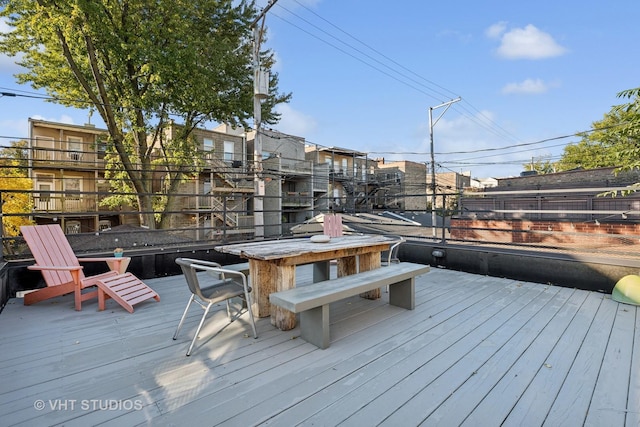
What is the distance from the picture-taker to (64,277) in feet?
10.2

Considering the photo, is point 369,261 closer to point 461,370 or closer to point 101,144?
point 461,370

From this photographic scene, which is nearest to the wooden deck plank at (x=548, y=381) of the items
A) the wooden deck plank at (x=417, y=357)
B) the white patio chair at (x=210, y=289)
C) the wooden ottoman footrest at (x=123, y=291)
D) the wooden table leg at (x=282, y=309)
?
the wooden deck plank at (x=417, y=357)

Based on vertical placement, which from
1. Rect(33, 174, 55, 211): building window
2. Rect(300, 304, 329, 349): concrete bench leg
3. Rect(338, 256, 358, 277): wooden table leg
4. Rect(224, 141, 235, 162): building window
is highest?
Rect(224, 141, 235, 162): building window

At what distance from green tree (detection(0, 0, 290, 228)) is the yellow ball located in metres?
8.92

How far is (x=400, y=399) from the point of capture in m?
1.55

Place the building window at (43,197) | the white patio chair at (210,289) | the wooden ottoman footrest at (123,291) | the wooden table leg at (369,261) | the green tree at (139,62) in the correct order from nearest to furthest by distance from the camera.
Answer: the white patio chair at (210,289) < the wooden ottoman footrest at (123,291) < the wooden table leg at (369,261) < the green tree at (139,62) < the building window at (43,197)

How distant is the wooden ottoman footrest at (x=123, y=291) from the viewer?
2902mm

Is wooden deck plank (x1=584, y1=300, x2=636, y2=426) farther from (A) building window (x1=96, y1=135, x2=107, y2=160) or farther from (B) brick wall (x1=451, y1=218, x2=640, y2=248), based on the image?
(A) building window (x1=96, y1=135, x2=107, y2=160)

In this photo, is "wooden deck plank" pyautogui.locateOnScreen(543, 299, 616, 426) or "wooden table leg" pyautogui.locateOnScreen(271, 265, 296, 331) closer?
"wooden deck plank" pyautogui.locateOnScreen(543, 299, 616, 426)

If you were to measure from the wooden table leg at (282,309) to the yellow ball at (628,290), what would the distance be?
135 inches

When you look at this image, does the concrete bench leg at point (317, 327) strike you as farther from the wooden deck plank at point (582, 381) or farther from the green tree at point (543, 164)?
the green tree at point (543, 164)

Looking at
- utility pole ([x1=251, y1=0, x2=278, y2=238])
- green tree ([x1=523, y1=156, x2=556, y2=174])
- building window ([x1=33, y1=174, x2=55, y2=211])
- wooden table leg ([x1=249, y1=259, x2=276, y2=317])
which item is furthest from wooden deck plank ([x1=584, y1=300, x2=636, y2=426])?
green tree ([x1=523, y1=156, x2=556, y2=174])

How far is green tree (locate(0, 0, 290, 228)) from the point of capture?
7715 mm

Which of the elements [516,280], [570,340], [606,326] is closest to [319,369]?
[570,340]
